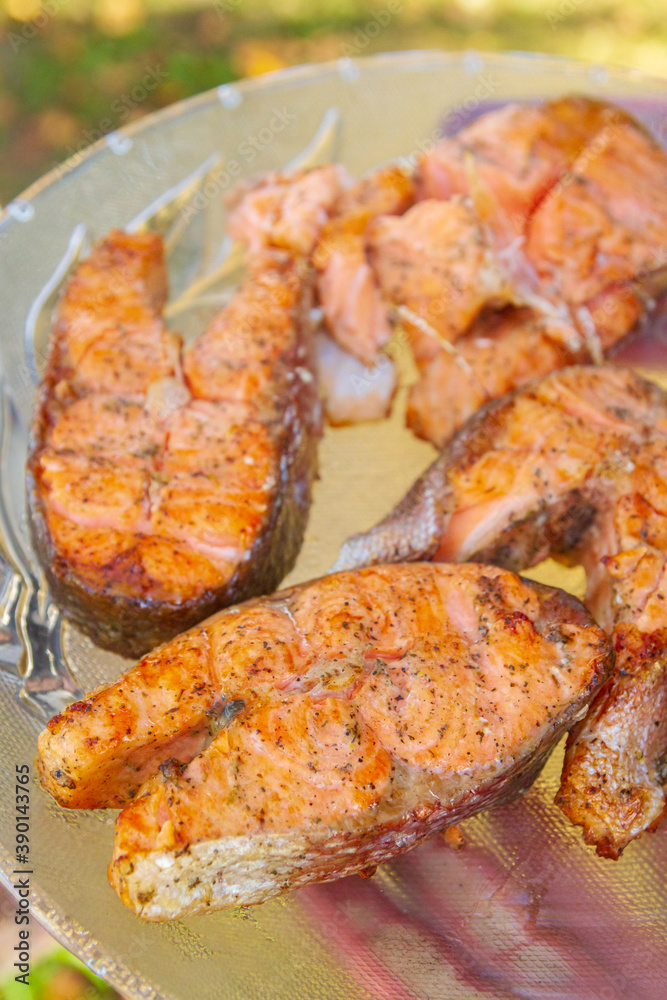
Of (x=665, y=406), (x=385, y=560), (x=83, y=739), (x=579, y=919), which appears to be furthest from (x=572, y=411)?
(x=83, y=739)

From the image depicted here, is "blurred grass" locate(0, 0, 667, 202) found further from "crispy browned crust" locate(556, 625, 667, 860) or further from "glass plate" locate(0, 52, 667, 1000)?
"crispy browned crust" locate(556, 625, 667, 860)

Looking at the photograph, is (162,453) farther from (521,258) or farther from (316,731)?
(521,258)

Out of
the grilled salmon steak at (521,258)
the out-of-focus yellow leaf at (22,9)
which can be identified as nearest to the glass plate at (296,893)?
the grilled salmon steak at (521,258)

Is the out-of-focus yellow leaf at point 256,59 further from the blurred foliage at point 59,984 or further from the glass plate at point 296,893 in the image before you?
the blurred foliage at point 59,984

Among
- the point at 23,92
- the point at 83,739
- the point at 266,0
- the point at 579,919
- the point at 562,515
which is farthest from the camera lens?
the point at 266,0

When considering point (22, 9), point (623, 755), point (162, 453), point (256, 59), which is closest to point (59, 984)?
point (162, 453)

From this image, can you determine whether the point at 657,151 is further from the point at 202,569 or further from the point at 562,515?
the point at 202,569
